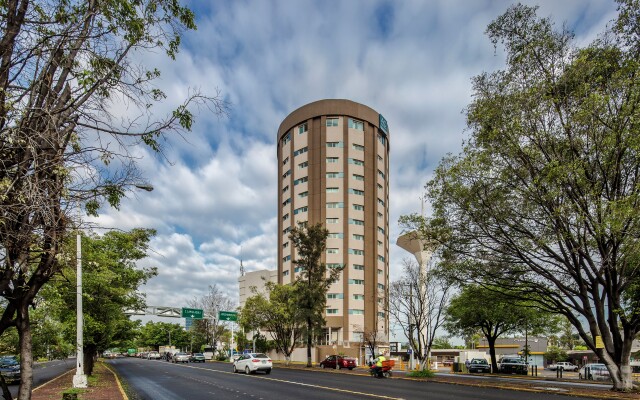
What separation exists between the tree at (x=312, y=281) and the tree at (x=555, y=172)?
2190 cm

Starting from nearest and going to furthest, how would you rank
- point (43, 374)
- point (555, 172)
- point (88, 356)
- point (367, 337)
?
1. point (555, 172)
2. point (88, 356)
3. point (43, 374)
4. point (367, 337)

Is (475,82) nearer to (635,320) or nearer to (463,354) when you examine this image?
(635,320)

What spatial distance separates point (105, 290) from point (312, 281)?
2255 centimetres

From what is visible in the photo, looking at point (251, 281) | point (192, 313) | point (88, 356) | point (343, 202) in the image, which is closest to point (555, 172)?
point (88, 356)

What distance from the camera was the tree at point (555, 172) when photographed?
742 inches

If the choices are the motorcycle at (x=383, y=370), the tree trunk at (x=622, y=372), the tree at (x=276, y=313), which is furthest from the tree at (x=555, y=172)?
the tree at (x=276, y=313)

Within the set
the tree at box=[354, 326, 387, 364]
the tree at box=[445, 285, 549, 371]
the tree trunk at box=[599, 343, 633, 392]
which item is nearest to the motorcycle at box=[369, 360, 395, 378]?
the tree at box=[445, 285, 549, 371]

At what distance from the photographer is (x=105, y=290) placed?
2591cm

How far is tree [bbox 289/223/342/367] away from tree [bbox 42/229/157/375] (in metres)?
14.9

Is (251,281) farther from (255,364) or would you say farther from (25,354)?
(25,354)

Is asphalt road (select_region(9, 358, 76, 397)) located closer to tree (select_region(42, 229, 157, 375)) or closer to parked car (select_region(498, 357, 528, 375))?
tree (select_region(42, 229, 157, 375))

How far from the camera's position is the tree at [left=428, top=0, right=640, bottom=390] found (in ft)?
61.8

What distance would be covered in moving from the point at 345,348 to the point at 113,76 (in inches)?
2544

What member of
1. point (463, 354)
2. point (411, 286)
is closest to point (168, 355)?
point (463, 354)
